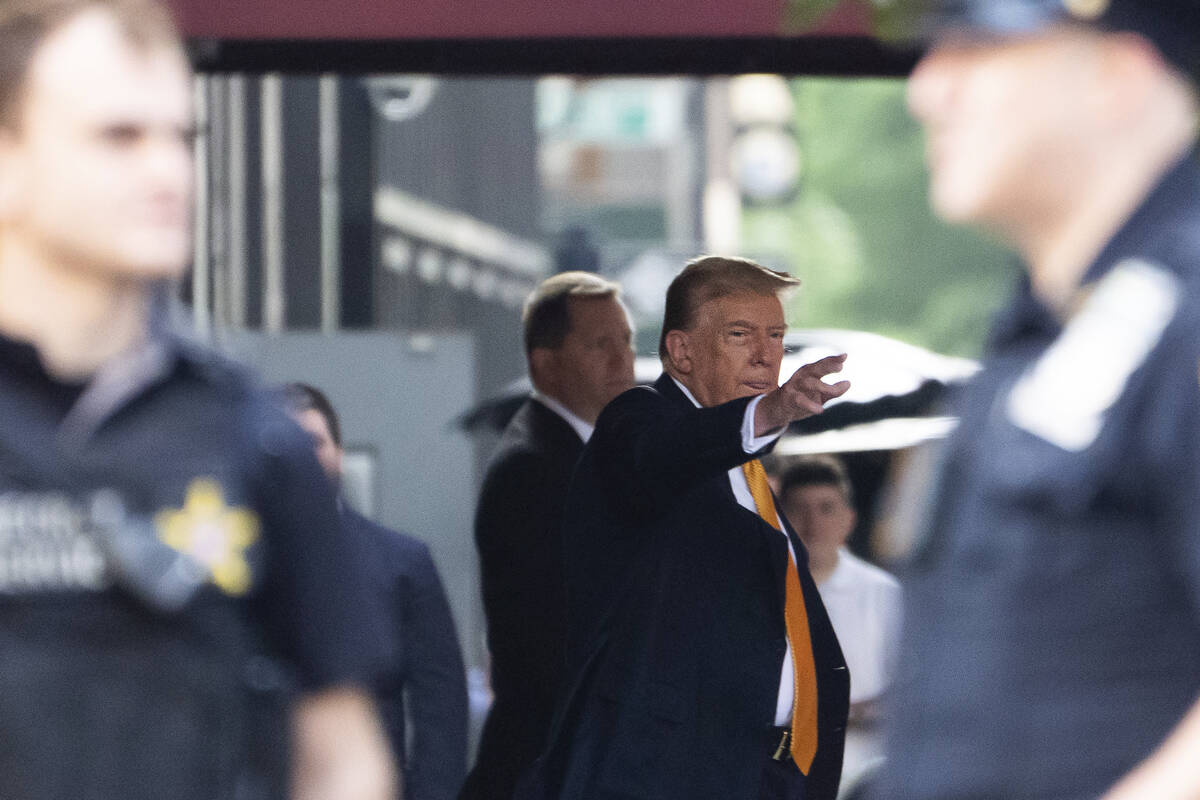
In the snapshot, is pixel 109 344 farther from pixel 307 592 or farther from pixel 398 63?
pixel 398 63

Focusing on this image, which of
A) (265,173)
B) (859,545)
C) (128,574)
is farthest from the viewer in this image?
(265,173)

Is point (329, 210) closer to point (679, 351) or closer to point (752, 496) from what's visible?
point (679, 351)

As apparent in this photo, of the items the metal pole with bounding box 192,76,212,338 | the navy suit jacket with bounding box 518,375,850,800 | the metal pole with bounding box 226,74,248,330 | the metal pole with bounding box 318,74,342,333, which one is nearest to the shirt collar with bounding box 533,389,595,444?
the metal pole with bounding box 192,76,212,338

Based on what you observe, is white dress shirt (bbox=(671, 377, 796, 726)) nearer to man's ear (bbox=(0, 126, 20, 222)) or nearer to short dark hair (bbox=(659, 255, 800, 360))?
short dark hair (bbox=(659, 255, 800, 360))

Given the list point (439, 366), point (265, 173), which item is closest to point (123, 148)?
point (439, 366)

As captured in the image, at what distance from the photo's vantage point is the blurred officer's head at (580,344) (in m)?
5.05

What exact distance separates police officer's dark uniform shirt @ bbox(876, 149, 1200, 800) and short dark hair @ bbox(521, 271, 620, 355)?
3.42 metres

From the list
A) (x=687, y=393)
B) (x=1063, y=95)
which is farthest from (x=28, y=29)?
(x=687, y=393)

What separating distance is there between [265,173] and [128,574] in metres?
8.85

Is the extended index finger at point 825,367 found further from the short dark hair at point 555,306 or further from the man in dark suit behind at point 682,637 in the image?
the short dark hair at point 555,306

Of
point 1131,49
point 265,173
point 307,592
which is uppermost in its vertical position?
point 1131,49

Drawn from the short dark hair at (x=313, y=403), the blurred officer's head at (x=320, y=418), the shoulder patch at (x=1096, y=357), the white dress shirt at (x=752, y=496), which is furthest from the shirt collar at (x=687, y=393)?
the shoulder patch at (x=1096, y=357)

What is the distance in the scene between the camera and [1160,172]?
1.79 meters

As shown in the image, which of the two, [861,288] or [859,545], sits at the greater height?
[859,545]
